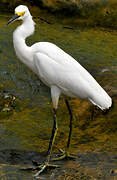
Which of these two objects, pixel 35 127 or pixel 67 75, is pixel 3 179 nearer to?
pixel 67 75

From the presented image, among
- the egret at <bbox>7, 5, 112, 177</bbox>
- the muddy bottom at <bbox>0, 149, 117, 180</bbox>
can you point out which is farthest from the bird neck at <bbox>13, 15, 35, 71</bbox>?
the muddy bottom at <bbox>0, 149, 117, 180</bbox>

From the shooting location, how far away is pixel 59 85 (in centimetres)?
523

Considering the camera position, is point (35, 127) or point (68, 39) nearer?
point (35, 127)

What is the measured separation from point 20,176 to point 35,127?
2.08 metres

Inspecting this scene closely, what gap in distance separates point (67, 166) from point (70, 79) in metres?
1.11

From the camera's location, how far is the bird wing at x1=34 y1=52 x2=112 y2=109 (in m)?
5.14

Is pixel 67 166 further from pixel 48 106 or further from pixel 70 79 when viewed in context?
pixel 48 106

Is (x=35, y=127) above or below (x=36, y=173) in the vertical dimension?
below

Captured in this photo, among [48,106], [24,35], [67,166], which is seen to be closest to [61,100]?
[48,106]

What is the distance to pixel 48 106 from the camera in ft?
24.0

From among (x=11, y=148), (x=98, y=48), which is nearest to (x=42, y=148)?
(x=11, y=148)

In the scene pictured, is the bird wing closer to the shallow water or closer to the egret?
the egret

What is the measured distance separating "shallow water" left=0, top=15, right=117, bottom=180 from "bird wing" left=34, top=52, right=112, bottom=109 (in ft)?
2.49

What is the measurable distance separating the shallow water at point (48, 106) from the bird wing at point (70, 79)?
0.76m
